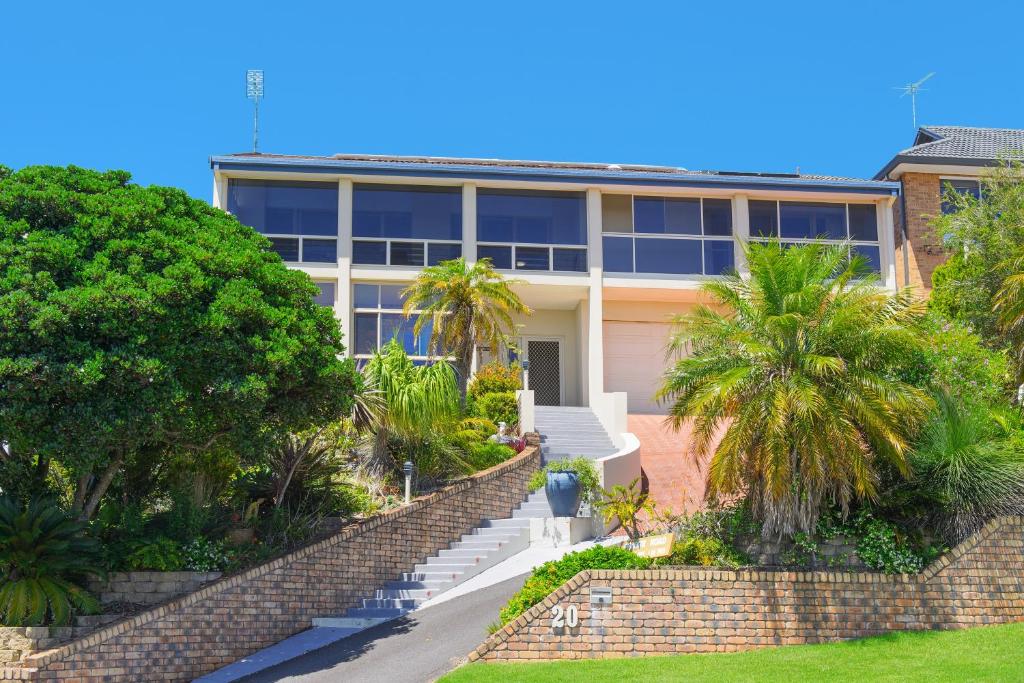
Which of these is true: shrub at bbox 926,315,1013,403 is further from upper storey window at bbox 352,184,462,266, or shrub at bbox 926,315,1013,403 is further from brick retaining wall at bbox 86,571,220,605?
upper storey window at bbox 352,184,462,266

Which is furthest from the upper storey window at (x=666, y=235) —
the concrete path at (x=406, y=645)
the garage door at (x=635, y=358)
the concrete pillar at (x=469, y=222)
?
the concrete path at (x=406, y=645)

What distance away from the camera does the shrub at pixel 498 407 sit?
22156 millimetres

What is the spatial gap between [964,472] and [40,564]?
1145 centimetres

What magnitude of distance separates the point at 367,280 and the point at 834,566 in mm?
14896

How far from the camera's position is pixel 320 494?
16609 millimetres

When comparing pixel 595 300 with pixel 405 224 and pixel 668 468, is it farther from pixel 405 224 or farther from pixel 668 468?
pixel 668 468

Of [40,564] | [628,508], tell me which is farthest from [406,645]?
[40,564]

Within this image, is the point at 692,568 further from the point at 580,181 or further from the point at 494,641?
the point at 580,181

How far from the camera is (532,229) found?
26.4 meters

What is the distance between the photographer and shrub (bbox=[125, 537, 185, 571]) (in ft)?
45.5

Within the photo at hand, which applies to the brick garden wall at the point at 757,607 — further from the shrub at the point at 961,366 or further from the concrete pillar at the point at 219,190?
the concrete pillar at the point at 219,190

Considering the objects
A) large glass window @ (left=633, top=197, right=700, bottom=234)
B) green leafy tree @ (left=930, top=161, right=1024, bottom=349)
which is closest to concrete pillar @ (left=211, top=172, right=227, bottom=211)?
large glass window @ (left=633, top=197, right=700, bottom=234)

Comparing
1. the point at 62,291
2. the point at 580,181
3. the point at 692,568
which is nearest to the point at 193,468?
the point at 62,291

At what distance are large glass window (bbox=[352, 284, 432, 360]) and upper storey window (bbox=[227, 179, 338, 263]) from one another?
1186 millimetres
